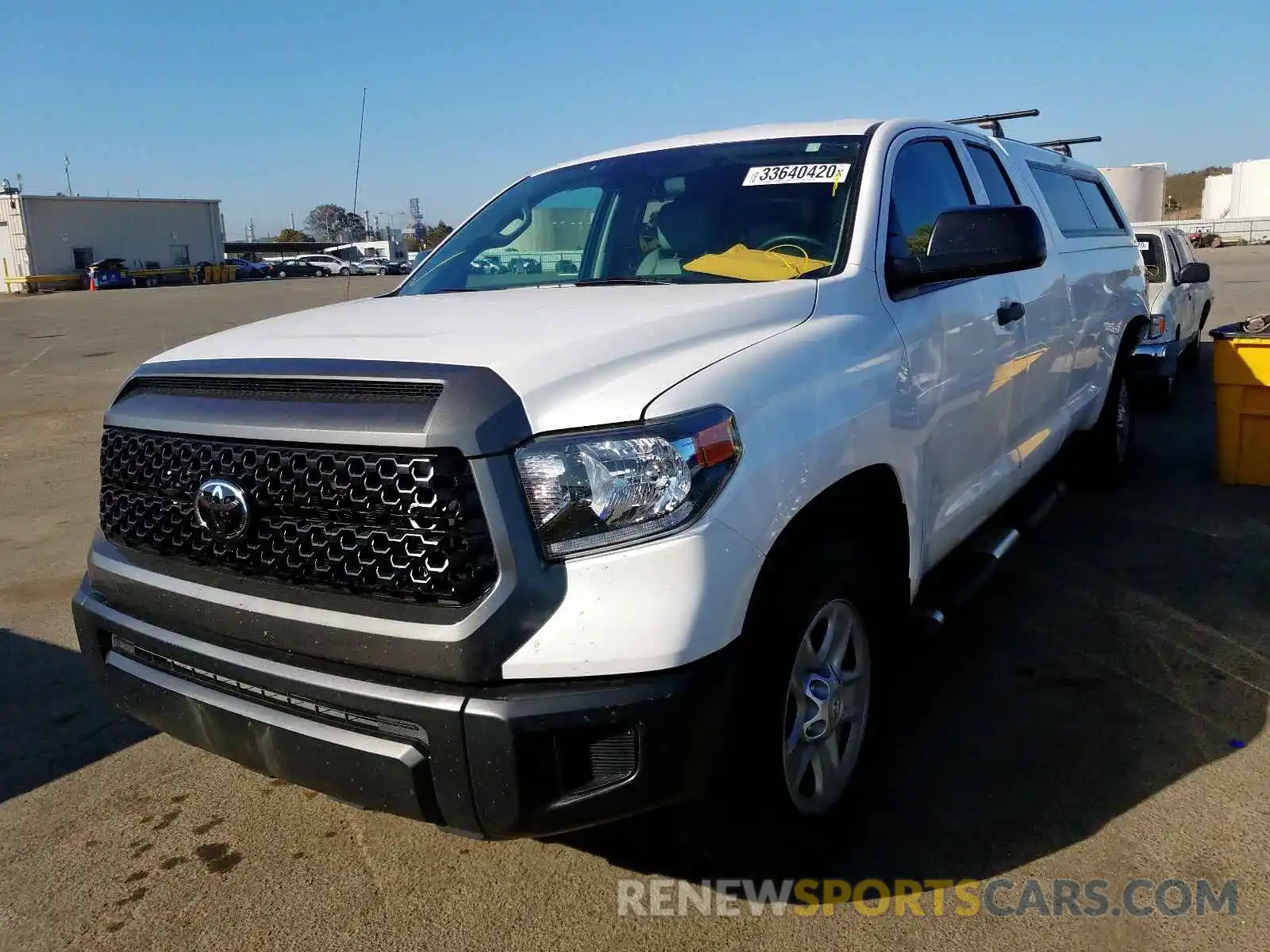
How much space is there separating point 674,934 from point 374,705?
0.98m

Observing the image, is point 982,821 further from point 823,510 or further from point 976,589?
point 823,510

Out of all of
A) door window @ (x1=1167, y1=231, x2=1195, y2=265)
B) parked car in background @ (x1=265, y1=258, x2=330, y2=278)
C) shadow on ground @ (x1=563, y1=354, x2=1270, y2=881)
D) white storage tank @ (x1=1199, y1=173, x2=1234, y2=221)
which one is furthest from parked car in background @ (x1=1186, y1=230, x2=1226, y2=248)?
shadow on ground @ (x1=563, y1=354, x2=1270, y2=881)

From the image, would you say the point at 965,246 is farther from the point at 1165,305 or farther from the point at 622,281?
the point at 1165,305

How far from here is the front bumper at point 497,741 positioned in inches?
79.4

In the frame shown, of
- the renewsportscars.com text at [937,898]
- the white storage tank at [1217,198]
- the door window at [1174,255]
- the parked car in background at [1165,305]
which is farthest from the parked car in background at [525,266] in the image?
the white storage tank at [1217,198]

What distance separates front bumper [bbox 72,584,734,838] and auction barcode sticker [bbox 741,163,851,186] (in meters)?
1.85

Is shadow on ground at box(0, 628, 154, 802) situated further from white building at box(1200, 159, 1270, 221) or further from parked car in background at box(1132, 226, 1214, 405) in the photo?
white building at box(1200, 159, 1270, 221)

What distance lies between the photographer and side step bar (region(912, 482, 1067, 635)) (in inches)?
125

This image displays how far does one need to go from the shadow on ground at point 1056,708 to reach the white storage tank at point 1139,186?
2014 centimetres

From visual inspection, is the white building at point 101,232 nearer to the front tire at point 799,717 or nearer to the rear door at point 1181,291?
the rear door at point 1181,291

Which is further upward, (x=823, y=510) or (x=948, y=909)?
(x=823, y=510)

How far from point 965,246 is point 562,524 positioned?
5.59 feet

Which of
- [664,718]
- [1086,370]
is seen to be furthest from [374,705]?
[1086,370]

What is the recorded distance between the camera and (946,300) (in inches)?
132
